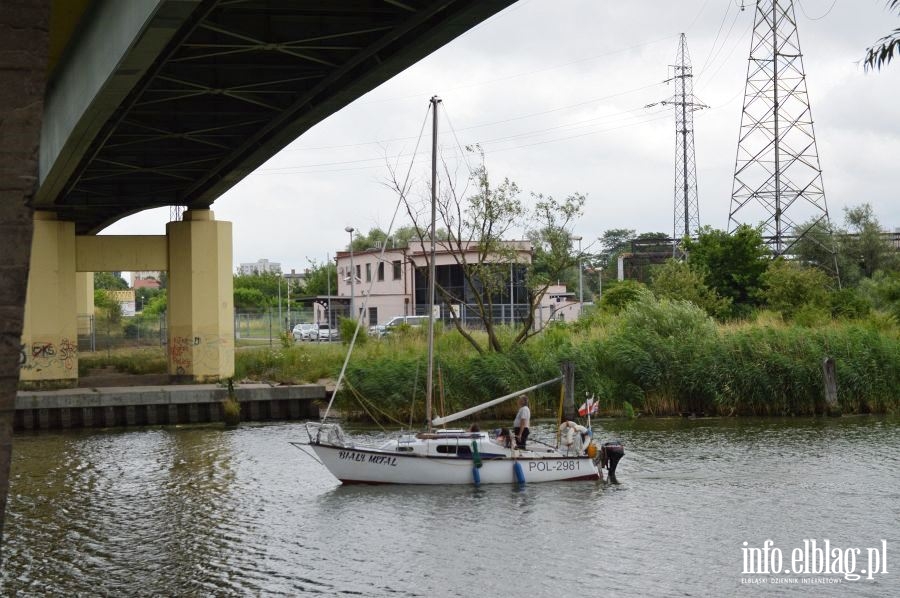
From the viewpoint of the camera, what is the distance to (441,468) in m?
25.0

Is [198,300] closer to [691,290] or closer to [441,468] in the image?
[441,468]

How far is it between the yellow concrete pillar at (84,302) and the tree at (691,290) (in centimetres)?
3367

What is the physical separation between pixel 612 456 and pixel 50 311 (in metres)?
26.9

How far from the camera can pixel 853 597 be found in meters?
14.9

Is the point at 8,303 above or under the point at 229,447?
above

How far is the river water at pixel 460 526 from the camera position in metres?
16.0

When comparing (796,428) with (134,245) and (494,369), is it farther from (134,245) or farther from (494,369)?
(134,245)

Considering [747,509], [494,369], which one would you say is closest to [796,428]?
[494,369]

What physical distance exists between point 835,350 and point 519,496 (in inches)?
766

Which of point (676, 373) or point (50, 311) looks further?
point (50, 311)

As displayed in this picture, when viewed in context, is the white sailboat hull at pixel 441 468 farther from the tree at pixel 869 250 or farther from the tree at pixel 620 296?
the tree at pixel 869 250

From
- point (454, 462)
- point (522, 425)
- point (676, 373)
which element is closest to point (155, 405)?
point (454, 462)

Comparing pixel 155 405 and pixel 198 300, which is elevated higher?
pixel 198 300

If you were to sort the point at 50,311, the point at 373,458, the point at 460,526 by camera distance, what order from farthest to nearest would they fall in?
the point at 50,311
the point at 373,458
the point at 460,526
